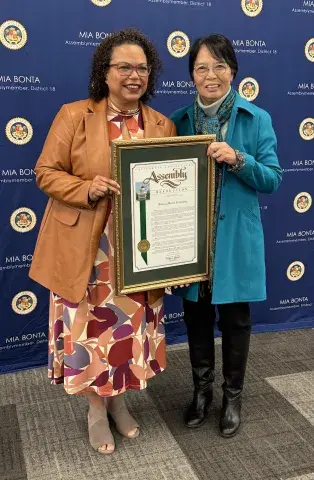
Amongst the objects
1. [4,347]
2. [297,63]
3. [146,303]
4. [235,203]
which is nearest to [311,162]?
[297,63]

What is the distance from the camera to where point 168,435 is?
6.87 ft

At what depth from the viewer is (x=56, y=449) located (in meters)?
2.01

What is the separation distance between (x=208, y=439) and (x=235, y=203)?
39.5 inches

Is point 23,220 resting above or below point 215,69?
below

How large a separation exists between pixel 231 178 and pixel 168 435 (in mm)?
1111

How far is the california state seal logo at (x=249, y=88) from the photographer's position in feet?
9.00

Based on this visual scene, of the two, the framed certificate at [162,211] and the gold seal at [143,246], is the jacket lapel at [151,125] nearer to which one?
the framed certificate at [162,211]

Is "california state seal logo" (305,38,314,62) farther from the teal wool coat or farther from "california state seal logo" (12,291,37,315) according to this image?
"california state seal logo" (12,291,37,315)

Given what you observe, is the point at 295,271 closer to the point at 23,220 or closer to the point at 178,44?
the point at 178,44

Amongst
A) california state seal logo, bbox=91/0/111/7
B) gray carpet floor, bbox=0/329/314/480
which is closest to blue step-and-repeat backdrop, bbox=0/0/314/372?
california state seal logo, bbox=91/0/111/7

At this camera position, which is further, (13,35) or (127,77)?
(13,35)

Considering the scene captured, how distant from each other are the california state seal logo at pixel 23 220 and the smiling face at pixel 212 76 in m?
1.17

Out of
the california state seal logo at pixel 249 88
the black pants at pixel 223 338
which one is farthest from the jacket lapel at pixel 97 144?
the california state seal logo at pixel 249 88

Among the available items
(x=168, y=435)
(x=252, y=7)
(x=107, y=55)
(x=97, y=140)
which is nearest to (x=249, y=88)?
(x=252, y=7)
